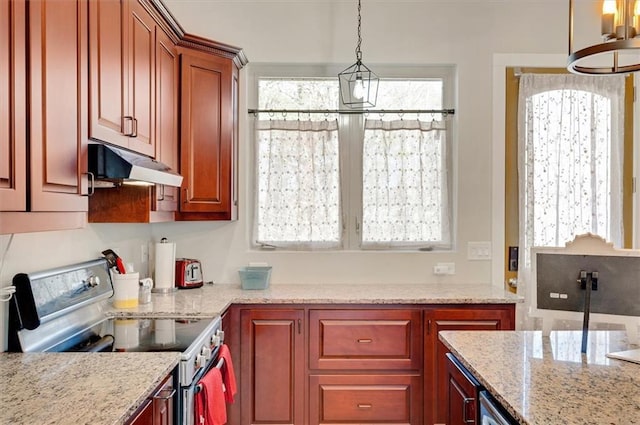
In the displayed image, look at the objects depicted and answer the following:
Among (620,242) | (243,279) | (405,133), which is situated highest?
(405,133)

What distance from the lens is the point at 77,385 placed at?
1341 mm

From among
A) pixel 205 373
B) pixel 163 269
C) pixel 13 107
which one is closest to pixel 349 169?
pixel 163 269

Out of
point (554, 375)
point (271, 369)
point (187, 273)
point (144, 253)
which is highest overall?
point (144, 253)

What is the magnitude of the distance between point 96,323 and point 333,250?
1.61m

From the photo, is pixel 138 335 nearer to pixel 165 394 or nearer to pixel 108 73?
pixel 165 394

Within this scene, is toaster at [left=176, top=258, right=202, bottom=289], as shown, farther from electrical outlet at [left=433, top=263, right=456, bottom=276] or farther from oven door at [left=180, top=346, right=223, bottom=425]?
electrical outlet at [left=433, top=263, right=456, bottom=276]

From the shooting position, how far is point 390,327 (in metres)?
2.68

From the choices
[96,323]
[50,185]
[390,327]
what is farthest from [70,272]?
[390,327]

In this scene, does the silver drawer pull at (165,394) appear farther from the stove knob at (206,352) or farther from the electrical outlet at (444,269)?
the electrical outlet at (444,269)

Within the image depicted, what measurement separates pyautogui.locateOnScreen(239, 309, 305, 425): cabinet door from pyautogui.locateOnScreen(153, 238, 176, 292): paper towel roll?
21.5 inches

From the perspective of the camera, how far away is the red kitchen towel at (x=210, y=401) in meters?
1.83

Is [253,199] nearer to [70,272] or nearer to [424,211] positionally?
[424,211]

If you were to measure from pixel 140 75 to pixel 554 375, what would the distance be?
6.79 feet

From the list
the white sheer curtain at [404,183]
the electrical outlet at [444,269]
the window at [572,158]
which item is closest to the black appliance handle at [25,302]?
the white sheer curtain at [404,183]
